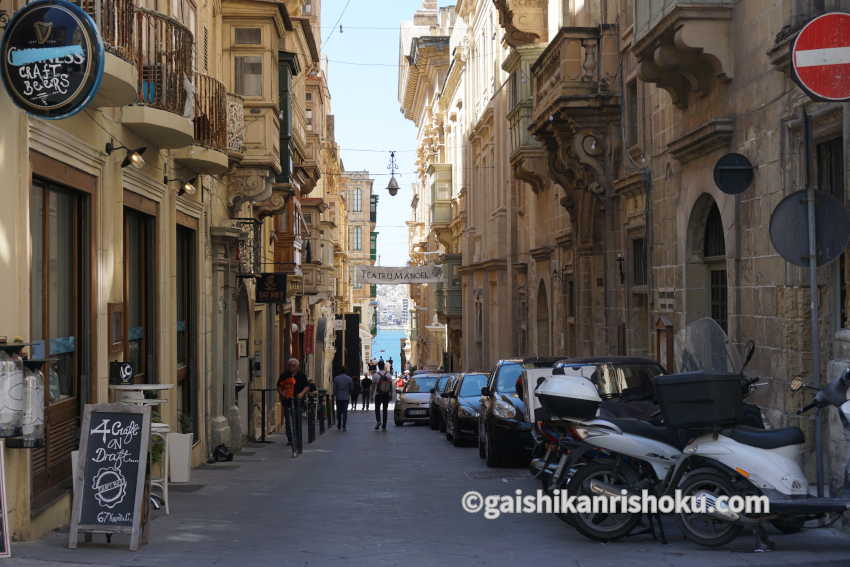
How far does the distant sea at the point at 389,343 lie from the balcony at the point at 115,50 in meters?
127

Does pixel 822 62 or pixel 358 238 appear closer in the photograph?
pixel 822 62

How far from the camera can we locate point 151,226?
1597 centimetres

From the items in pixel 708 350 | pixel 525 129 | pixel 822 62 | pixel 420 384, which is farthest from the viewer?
pixel 420 384

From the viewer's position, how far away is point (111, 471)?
9.27m

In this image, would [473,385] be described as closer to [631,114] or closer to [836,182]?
[631,114]

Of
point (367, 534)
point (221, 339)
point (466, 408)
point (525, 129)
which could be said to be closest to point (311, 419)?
point (466, 408)

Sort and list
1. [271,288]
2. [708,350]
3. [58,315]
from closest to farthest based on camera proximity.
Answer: [708,350] < [58,315] < [271,288]

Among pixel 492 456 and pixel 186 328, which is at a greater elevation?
pixel 186 328

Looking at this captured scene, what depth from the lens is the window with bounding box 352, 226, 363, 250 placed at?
4518 inches

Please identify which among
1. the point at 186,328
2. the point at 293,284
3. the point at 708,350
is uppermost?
the point at 293,284

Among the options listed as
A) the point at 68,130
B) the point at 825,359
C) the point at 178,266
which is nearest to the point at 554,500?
the point at 825,359

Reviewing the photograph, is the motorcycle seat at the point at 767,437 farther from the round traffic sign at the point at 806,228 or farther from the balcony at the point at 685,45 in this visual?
the balcony at the point at 685,45

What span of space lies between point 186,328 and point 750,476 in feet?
38.8

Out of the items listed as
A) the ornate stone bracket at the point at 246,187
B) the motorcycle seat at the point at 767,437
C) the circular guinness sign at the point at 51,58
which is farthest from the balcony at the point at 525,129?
the circular guinness sign at the point at 51,58
